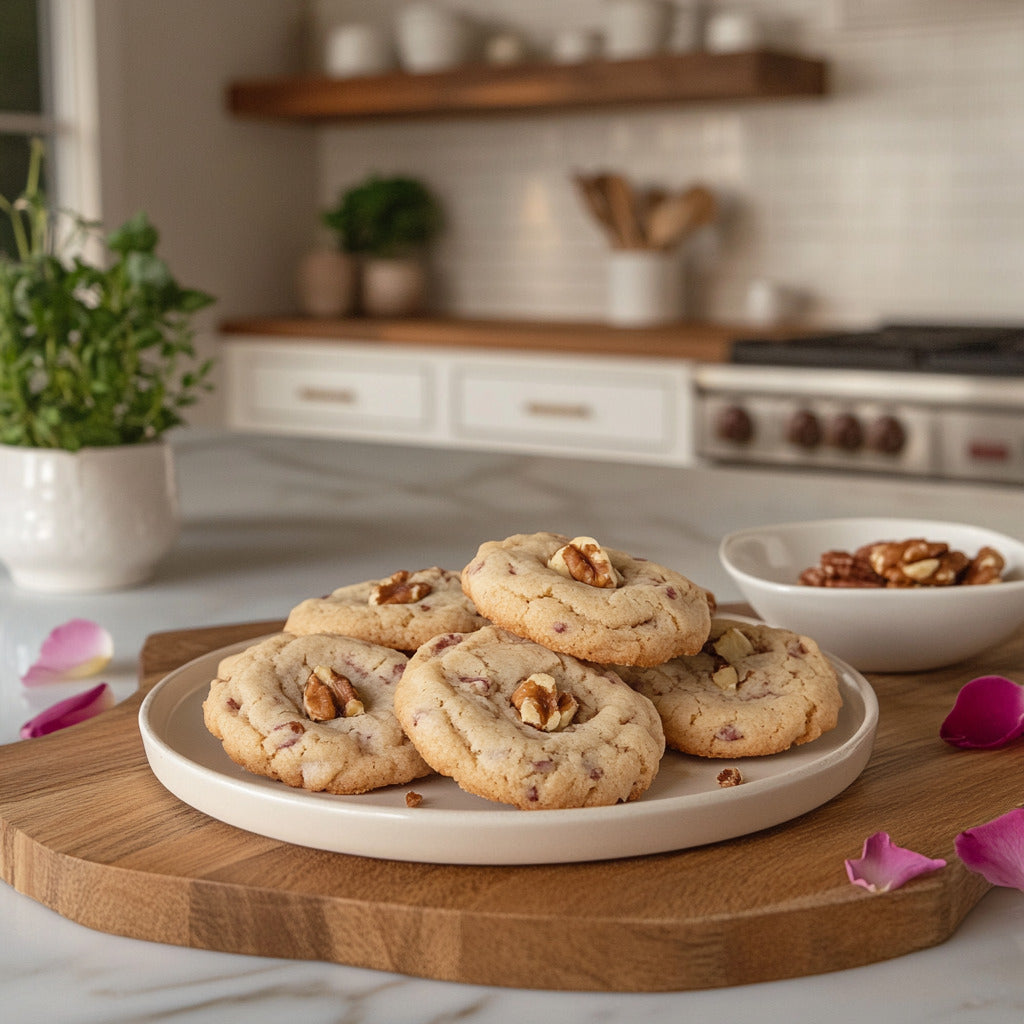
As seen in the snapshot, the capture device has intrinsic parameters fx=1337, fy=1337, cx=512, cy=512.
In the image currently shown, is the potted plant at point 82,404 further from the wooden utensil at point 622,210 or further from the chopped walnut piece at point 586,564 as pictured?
the wooden utensil at point 622,210

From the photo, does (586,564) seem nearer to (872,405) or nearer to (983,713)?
(983,713)

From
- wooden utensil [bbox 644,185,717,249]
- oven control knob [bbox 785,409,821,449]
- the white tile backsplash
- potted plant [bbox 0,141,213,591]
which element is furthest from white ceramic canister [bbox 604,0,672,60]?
potted plant [bbox 0,141,213,591]

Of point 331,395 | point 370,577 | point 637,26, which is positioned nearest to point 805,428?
point 637,26

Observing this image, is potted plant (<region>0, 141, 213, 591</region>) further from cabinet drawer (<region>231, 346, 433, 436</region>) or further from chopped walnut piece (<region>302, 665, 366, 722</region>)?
cabinet drawer (<region>231, 346, 433, 436</region>)

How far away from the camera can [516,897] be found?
605 mm

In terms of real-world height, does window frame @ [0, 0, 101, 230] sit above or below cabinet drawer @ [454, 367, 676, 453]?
above

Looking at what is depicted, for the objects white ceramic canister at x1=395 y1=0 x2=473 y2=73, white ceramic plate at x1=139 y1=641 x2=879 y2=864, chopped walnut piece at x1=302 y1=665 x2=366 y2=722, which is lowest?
white ceramic plate at x1=139 y1=641 x2=879 y2=864

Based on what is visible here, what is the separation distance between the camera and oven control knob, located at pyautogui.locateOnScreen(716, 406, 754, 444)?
10.5 ft

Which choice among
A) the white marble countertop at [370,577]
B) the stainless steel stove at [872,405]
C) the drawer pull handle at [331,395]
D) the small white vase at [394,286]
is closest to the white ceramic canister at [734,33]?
the stainless steel stove at [872,405]

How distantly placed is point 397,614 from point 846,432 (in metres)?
2.40

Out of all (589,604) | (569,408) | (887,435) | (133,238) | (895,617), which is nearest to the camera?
(589,604)

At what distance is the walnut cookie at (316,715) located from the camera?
676 millimetres

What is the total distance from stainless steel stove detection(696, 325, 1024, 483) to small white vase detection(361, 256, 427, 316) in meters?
1.47

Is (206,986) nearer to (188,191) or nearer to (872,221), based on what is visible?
(872,221)
